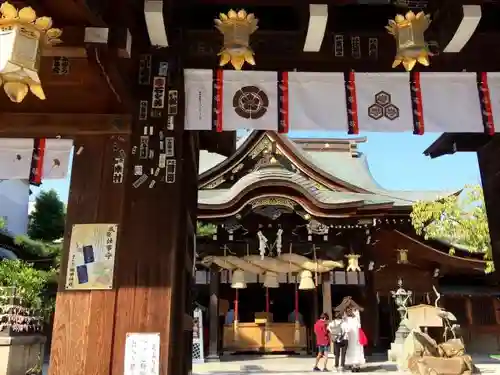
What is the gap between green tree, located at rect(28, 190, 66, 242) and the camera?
20.0 m

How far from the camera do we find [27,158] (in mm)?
5613

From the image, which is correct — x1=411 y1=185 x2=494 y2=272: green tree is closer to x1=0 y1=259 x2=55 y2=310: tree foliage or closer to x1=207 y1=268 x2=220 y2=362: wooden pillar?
x1=207 y1=268 x2=220 y2=362: wooden pillar

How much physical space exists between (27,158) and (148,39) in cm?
203

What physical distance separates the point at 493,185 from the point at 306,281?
1034 cm

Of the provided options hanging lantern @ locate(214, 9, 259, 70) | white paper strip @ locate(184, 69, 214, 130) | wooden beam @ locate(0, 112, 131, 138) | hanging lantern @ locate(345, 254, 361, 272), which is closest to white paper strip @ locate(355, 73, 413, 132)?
hanging lantern @ locate(214, 9, 259, 70)

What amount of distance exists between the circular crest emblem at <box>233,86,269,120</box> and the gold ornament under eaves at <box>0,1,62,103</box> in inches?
79.6

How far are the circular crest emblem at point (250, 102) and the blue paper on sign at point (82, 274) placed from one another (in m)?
2.19

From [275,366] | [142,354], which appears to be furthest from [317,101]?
[275,366]

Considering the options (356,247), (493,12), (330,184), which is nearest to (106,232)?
(493,12)

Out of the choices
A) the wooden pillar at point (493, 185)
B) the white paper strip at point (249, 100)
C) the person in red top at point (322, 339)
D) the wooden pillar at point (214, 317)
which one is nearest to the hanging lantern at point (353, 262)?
the person in red top at point (322, 339)

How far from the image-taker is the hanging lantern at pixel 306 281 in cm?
1595

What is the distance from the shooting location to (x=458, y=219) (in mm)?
13367

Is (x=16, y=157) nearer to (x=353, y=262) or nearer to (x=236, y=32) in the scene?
(x=236, y=32)

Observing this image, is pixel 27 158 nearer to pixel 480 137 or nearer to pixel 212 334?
pixel 480 137
